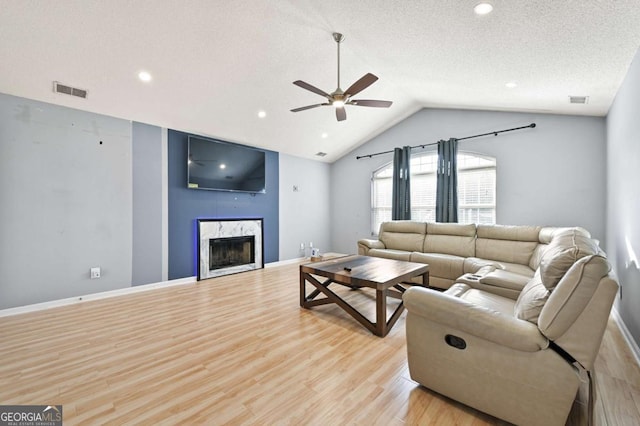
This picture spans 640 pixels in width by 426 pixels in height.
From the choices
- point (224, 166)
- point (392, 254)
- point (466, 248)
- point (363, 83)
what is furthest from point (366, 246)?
point (224, 166)

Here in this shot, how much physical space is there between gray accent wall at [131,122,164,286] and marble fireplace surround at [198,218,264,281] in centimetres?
66

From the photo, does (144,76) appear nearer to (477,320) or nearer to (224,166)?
(224,166)

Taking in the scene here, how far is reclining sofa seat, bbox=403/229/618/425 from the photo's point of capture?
1.33 meters

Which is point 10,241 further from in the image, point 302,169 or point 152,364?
point 302,169

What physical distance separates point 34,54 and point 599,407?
5.67 m

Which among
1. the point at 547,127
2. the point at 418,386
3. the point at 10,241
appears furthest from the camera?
the point at 547,127

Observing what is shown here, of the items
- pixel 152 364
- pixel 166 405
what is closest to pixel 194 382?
pixel 166 405

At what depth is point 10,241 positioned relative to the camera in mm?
3234

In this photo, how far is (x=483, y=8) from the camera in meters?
2.17

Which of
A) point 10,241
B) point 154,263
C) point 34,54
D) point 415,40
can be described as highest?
point 415,40

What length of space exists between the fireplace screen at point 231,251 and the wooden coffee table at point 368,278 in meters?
2.45

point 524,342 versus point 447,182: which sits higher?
point 447,182

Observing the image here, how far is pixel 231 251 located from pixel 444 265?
3.91m

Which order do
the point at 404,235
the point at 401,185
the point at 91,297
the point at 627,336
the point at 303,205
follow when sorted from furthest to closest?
1. the point at 303,205
2. the point at 401,185
3. the point at 404,235
4. the point at 91,297
5. the point at 627,336
